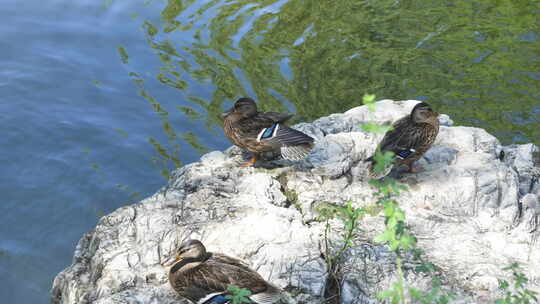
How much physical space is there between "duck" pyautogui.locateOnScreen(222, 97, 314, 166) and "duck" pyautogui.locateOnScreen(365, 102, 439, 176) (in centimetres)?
69

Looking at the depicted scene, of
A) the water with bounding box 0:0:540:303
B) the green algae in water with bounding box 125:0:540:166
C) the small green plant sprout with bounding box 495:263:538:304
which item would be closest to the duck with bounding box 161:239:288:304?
the small green plant sprout with bounding box 495:263:538:304

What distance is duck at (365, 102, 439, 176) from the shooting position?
6.38 meters

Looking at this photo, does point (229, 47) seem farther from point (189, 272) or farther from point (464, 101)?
point (189, 272)

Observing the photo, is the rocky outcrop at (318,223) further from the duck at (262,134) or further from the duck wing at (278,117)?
the duck wing at (278,117)

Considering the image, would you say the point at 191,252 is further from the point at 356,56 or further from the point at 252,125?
the point at 356,56

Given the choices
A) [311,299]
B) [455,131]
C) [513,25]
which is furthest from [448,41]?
[311,299]

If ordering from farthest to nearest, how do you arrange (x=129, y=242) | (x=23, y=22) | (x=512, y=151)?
(x=23, y=22) → (x=512, y=151) → (x=129, y=242)

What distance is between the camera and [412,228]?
595 cm

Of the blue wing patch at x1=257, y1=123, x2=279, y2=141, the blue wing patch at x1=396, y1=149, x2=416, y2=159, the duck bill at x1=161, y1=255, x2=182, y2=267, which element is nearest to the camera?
the duck bill at x1=161, y1=255, x2=182, y2=267

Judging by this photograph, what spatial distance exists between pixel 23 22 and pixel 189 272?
29.0 ft

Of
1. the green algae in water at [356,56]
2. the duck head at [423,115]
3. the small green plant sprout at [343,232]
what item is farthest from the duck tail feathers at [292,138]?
the green algae in water at [356,56]

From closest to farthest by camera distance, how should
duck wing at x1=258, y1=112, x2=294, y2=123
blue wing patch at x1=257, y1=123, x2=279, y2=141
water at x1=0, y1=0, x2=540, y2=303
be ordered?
1. blue wing patch at x1=257, y1=123, x2=279, y2=141
2. duck wing at x1=258, y1=112, x2=294, y2=123
3. water at x1=0, y1=0, x2=540, y2=303

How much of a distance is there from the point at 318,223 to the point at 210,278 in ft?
4.05

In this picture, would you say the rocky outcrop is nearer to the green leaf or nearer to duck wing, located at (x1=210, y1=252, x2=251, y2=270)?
duck wing, located at (x1=210, y1=252, x2=251, y2=270)
